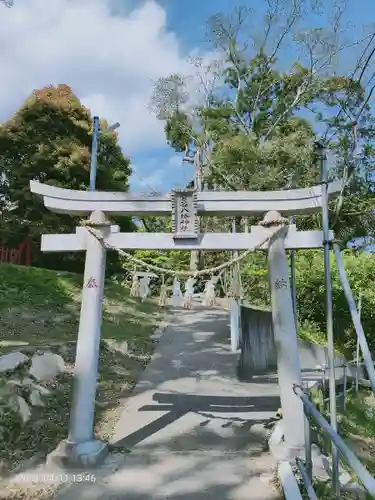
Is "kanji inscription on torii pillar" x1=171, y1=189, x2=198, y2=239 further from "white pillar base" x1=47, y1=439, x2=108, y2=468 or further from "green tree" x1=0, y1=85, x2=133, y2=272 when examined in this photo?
"green tree" x1=0, y1=85, x2=133, y2=272

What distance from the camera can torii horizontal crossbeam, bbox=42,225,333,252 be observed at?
16.5 ft

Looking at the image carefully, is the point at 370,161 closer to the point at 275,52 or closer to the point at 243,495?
the point at 275,52

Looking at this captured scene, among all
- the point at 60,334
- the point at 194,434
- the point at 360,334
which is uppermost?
the point at 360,334

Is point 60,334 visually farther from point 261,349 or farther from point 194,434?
point 194,434

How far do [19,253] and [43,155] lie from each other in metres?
3.66

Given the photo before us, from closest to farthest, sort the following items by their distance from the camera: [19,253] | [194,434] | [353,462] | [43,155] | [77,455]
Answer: [353,462] < [77,455] < [194,434] < [43,155] < [19,253]

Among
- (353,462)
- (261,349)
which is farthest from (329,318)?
(261,349)

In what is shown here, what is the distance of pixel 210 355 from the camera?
9.69 m

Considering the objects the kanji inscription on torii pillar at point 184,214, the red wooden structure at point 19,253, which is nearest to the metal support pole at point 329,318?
the kanji inscription on torii pillar at point 184,214

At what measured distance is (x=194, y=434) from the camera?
18.0 feet

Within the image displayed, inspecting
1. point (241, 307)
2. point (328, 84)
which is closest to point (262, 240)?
point (241, 307)

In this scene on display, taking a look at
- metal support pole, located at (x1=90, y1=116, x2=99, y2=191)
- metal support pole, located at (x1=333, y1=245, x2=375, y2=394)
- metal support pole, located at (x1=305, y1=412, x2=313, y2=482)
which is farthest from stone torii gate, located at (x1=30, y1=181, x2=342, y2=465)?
metal support pole, located at (x1=90, y1=116, x2=99, y2=191)

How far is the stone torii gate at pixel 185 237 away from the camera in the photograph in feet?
15.9

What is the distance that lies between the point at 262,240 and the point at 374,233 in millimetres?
12326
